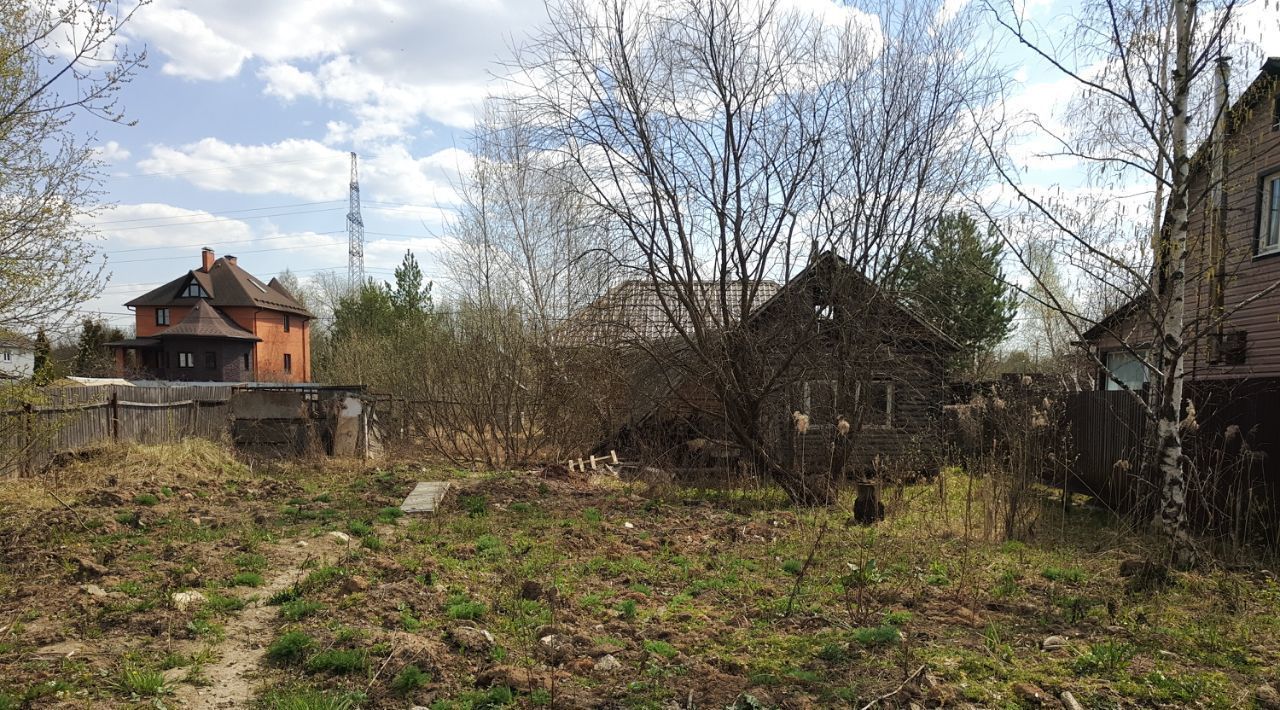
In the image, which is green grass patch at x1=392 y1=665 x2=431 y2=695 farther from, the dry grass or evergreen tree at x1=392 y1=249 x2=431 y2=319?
evergreen tree at x1=392 y1=249 x2=431 y2=319

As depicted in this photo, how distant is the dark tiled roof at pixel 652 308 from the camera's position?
11.2 meters

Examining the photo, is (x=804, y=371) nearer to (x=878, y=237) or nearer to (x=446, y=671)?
(x=878, y=237)

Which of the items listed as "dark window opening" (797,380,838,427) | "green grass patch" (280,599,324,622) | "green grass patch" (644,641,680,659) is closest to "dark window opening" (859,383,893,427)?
"dark window opening" (797,380,838,427)

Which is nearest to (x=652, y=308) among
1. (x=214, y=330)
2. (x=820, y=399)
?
(x=820, y=399)

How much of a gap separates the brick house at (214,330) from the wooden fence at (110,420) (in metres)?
28.9

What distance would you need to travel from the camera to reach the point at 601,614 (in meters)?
5.32

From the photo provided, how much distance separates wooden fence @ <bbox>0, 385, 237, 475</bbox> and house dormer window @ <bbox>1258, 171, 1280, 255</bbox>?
1717cm

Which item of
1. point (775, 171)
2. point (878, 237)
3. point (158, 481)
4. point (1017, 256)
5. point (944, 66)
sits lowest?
point (158, 481)

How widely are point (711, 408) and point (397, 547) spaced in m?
6.28

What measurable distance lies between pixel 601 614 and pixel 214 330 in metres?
42.8

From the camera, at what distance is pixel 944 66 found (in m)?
10.8

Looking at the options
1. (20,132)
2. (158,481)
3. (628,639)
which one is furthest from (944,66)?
(158,481)

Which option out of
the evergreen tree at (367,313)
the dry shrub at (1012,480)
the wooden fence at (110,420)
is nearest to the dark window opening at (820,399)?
the dry shrub at (1012,480)

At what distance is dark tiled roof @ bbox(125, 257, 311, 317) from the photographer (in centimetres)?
4350
